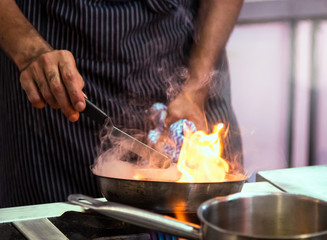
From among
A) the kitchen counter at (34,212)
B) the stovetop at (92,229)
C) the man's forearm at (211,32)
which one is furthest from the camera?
the man's forearm at (211,32)

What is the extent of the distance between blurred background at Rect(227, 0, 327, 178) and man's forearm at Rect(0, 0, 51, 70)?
181 centimetres

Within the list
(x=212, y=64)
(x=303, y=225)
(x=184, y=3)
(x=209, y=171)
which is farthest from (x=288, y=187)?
(x=184, y=3)

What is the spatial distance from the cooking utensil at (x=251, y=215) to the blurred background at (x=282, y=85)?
86.3 inches

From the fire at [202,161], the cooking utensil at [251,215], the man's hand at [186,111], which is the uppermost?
the man's hand at [186,111]

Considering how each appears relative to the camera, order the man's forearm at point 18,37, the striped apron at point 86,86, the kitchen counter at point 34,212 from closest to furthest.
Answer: the kitchen counter at point 34,212 → the man's forearm at point 18,37 → the striped apron at point 86,86

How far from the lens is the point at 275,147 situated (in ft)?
10.2

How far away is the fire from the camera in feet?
3.34

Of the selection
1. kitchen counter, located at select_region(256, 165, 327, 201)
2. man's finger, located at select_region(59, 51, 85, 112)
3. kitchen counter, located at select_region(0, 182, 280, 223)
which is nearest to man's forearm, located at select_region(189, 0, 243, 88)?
kitchen counter, located at select_region(256, 165, 327, 201)

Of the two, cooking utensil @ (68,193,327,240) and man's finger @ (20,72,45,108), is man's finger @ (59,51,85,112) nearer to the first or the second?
man's finger @ (20,72,45,108)

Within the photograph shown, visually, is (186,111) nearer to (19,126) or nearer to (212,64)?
(212,64)

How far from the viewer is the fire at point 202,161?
3.34 ft

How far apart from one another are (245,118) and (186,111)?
5.33 ft

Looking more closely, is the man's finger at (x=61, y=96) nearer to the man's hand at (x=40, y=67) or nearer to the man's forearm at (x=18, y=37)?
the man's hand at (x=40, y=67)

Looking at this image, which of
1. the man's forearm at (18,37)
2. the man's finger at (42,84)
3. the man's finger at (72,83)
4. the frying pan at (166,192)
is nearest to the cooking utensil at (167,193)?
the frying pan at (166,192)
